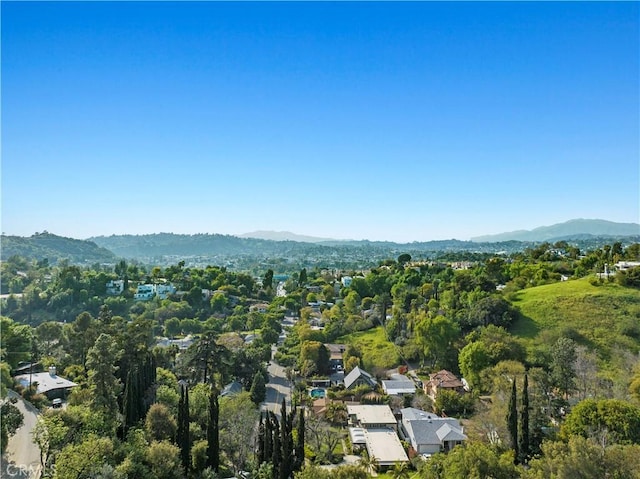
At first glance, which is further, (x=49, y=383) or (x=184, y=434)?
(x=49, y=383)

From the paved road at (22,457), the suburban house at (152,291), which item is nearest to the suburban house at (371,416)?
the paved road at (22,457)

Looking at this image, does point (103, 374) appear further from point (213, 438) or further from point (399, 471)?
point (399, 471)

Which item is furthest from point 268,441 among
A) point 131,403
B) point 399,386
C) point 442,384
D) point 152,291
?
point 152,291

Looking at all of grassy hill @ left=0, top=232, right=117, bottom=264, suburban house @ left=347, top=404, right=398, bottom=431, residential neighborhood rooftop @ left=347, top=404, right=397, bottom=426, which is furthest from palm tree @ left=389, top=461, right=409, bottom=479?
grassy hill @ left=0, top=232, right=117, bottom=264

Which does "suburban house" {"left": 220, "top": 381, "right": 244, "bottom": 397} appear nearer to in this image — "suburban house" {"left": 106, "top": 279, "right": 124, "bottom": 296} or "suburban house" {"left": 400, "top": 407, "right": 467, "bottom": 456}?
"suburban house" {"left": 400, "top": 407, "right": 467, "bottom": 456}

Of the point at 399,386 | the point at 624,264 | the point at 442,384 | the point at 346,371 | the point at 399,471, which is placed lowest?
the point at 399,471

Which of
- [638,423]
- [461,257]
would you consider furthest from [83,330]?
[461,257]

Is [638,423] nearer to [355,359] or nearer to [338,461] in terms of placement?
[338,461]
